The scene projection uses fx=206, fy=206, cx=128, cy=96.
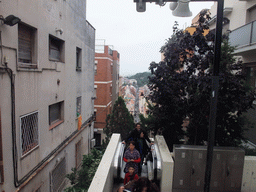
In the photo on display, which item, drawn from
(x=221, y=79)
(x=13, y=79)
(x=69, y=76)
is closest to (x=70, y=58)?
(x=69, y=76)

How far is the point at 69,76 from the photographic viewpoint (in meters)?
11.1

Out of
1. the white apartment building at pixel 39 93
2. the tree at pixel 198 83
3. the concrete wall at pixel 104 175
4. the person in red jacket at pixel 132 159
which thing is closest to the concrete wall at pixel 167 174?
the person in red jacket at pixel 132 159

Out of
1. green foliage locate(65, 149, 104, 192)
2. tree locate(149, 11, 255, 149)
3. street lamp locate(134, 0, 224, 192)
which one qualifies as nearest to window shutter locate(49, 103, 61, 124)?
green foliage locate(65, 149, 104, 192)

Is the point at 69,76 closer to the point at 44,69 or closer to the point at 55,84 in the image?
the point at 55,84

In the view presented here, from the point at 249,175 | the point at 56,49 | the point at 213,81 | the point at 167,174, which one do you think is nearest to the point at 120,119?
the point at 56,49

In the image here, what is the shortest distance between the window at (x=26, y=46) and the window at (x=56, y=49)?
5.11 ft

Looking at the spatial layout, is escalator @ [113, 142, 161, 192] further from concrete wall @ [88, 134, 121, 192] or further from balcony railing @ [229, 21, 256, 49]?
balcony railing @ [229, 21, 256, 49]

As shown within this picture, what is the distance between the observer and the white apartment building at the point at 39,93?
19.1ft

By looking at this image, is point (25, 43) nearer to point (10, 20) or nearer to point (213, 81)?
point (10, 20)

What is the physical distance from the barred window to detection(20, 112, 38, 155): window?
2362mm

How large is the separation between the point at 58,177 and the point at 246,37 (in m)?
11.0

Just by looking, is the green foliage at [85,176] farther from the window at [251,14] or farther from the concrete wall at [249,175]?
the window at [251,14]

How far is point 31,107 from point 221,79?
243 inches

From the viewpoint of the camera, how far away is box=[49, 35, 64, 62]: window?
30.4ft
